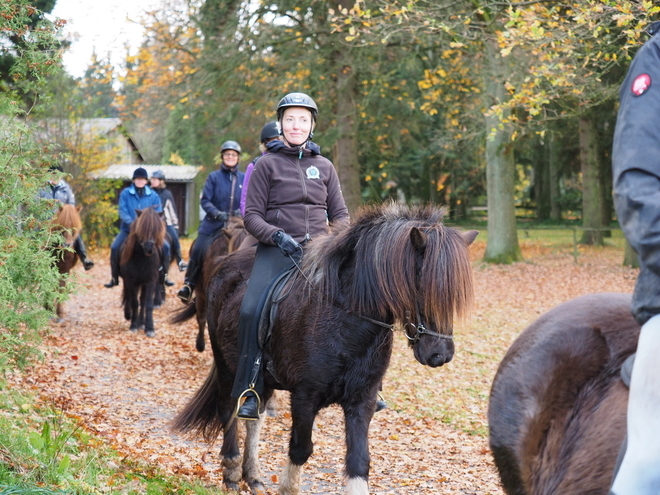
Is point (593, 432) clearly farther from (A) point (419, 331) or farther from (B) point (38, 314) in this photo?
(B) point (38, 314)

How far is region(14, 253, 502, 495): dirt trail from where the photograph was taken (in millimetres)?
5988

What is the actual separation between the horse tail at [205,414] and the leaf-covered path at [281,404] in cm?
29

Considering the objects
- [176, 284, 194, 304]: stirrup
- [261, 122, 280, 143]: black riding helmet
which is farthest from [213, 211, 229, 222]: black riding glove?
[261, 122, 280, 143]: black riding helmet

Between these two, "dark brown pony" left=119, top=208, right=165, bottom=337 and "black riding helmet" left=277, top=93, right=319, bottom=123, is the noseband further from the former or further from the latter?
"dark brown pony" left=119, top=208, right=165, bottom=337

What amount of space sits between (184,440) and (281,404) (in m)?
1.84

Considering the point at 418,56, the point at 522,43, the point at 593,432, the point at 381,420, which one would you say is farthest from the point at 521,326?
the point at 593,432

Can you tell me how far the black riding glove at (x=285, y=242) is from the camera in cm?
496

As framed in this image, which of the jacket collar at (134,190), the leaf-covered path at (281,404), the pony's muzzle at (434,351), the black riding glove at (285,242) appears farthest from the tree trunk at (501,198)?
the pony's muzzle at (434,351)

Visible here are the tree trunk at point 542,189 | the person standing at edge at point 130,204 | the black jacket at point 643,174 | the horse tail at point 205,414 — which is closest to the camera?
the black jacket at point 643,174

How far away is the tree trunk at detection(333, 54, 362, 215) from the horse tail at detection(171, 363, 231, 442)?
1427 cm

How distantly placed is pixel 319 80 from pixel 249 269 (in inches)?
580

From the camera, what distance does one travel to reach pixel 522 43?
472 inches

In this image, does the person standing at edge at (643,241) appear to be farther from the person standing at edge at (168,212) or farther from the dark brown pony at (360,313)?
the person standing at edge at (168,212)

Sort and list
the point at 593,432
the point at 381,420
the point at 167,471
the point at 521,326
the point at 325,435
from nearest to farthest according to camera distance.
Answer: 1. the point at 593,432
2. the point at 167,471
3. the point at 325,435
4. the point at 381,420
5. the point at 521,326
